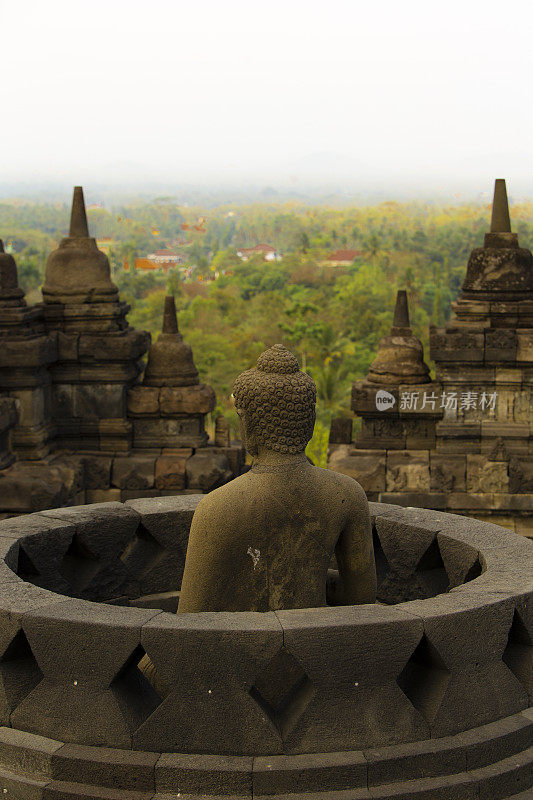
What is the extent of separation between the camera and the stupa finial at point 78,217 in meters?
10.7

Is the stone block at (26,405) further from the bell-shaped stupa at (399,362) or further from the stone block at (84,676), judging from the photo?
the stone block at (84,676)

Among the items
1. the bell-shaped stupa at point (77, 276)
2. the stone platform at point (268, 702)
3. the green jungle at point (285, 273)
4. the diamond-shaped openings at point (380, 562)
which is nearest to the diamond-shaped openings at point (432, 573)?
the diamond-shaped openings at point (380, 562)

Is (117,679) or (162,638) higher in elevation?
(162,638)

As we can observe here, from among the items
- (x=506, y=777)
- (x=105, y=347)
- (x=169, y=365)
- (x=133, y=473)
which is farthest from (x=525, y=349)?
(x=506, y=777)

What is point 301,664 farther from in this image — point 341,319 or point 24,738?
point 341,319

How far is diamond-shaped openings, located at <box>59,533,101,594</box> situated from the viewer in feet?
16.9

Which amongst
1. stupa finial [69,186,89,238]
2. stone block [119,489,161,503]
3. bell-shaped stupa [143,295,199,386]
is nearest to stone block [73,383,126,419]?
bell-shaped stupa [143,295,199,386]

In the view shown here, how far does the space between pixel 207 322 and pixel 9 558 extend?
58.3 metres

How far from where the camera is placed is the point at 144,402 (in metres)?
10.5

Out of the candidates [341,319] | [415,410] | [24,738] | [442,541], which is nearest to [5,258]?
[415,410]

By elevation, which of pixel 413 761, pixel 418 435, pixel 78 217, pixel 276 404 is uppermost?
pixel 276 404

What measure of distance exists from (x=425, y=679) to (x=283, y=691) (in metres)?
0.53

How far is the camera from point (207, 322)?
6250 cm

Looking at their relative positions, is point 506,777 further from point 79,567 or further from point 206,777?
point 79,567
